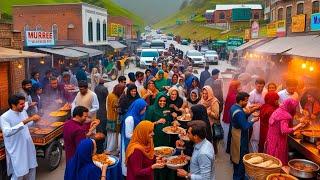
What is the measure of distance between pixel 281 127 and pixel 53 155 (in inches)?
217

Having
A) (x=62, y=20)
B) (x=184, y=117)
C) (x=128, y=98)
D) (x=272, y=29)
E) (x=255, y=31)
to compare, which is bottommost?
(x=184, y=117)

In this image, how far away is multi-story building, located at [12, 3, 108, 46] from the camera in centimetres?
3456

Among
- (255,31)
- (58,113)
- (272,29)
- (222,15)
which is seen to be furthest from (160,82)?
(222,15)

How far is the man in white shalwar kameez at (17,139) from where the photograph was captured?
6.56m

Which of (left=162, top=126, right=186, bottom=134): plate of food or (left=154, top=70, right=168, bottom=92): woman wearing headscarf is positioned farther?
(left=154, top=70, right=168, bottom=92): woman wearing headscarf

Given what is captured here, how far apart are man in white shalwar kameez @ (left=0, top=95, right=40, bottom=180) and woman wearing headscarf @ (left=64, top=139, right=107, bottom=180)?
220 centimetres

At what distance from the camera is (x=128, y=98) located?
334 inches

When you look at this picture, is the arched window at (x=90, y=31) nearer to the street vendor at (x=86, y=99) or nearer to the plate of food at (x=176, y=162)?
the street vendor at (x=86, y=99)

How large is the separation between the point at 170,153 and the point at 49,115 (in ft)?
16.8

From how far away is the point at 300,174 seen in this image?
19.2 feet

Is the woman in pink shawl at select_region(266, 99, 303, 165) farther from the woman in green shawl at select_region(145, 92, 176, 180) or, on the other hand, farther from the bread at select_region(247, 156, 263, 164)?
the woman in green shawl at select_region(145, 92, 176, 180)

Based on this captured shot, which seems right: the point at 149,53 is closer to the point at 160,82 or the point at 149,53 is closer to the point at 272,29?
the point at 272,29

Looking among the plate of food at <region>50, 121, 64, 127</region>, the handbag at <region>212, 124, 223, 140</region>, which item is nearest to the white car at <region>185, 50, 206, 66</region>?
the handbag at <region>212, 124, 223, 140</region>

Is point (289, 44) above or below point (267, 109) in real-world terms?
above
